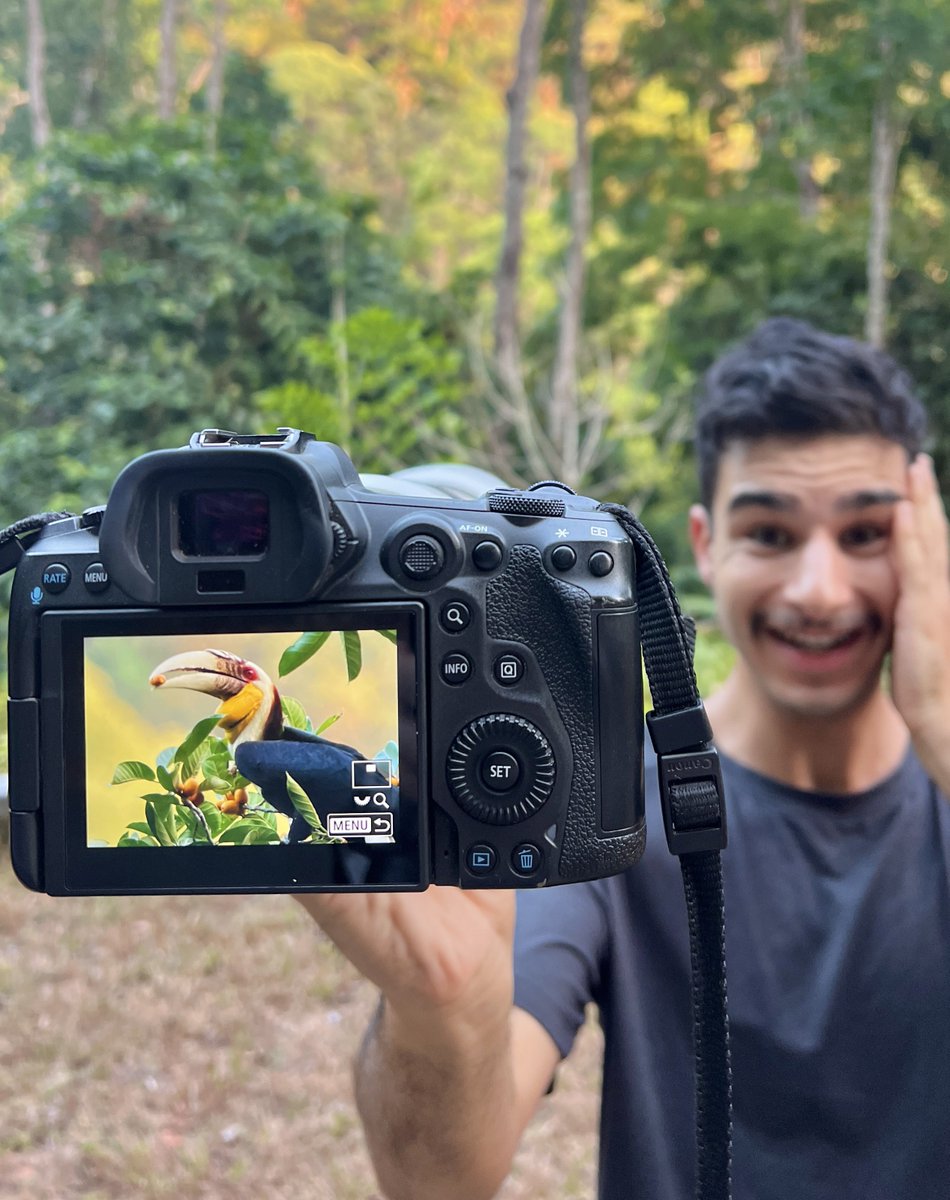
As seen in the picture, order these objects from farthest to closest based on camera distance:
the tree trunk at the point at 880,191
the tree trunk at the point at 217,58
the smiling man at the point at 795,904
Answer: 1. the tree trunk at the point at 880,191
2. the tree trunk at the point at 217,58
3. the smiling man at the point at 795,904

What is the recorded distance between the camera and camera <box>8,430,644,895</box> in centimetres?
49

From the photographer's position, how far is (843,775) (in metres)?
0.97

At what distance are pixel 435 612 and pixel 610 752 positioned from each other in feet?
0.33

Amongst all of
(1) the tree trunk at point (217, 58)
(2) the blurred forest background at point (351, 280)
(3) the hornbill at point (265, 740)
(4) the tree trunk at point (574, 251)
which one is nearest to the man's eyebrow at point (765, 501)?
(3) the hornbill at point (265, 740)

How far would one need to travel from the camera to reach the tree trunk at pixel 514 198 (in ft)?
13.8

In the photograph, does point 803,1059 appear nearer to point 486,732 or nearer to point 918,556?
point 918,556

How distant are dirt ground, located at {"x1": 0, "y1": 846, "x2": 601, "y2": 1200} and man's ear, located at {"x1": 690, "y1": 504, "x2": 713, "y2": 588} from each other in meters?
0.92

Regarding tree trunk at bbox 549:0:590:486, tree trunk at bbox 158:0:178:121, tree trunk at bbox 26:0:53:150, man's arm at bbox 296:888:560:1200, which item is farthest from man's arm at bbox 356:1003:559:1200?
tree trunk at bbox 158:0:178:121

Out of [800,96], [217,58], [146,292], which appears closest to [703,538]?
[146,292]

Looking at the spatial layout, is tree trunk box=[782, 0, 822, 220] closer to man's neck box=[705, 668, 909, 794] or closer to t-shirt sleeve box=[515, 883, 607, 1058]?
man's neck box=[705, 668, 909, 794]

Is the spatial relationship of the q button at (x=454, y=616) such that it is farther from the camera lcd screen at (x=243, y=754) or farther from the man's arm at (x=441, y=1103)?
the man's arm at (x=441, y=1103)

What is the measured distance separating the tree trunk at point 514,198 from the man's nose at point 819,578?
3242mm

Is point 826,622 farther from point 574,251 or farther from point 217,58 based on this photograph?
point 217,58

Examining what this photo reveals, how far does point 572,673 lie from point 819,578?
17.8 inches
